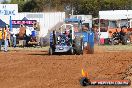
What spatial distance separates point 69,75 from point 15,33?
26.2m

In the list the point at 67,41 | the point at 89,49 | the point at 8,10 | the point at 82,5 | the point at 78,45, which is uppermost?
the point at 82,5

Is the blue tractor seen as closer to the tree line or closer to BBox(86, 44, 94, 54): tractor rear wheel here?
BBox(86, 44, 94, 54): tractor rear wheel

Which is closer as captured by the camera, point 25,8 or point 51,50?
point 51,50

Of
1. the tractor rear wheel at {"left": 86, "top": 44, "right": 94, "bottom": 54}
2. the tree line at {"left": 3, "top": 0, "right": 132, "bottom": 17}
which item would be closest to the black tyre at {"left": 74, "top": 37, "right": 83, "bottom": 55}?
the tractor rear wheel at {"left": 86, "top": 44, "right": 94, "bottom": 54}

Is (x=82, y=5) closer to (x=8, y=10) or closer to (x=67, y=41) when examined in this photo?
(x=8, y=10)

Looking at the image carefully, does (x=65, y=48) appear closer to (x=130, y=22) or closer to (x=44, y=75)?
(x=44, y=75)

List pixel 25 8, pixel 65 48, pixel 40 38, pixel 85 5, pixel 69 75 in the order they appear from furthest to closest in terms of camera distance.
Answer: pixel 25 8 < pixel 85 5 < pixel 40 38 < pixel 65 48 < pixel 69 75

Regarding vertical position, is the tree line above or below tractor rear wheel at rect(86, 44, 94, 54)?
above

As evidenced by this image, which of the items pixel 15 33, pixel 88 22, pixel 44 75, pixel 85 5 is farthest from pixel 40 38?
pixel 85 5

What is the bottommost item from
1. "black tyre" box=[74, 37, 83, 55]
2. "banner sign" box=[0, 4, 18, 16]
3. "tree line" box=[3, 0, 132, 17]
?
"black tyre" box=[74, 37, 83, 55]

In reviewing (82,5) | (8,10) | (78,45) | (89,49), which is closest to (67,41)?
(78,45)

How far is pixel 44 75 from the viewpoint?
47.5 feet

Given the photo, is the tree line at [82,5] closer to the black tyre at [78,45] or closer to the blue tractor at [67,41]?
the blue tractor at [67,41]

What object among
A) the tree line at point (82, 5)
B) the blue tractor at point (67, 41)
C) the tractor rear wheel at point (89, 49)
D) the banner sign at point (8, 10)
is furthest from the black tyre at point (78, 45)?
the tree line at point (82, 5)
